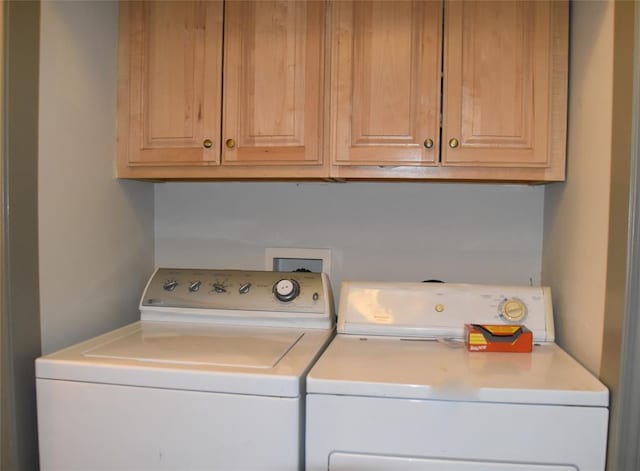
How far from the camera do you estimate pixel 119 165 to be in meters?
1.66

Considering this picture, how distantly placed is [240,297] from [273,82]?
70 centimetres

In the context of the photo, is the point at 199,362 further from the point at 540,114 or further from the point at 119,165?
the point at 540,114

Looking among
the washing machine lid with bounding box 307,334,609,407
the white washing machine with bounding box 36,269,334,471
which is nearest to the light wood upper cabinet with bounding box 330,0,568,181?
the washing machine lid with bounding box 307,334,609,407

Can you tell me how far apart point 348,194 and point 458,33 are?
26.7 inches

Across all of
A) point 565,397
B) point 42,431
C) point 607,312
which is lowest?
point 42,431

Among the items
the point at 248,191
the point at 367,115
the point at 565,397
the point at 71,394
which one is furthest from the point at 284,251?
the point at 565,397

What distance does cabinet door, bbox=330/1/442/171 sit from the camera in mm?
1487

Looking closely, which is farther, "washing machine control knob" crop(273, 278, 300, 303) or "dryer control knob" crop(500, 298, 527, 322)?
"washing machine control knob" crop(273, 278, 300, 303)

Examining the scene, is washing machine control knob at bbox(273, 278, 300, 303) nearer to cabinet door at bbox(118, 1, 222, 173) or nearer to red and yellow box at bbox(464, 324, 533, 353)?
cabinet door at bbox(118, 1, 222, 173)

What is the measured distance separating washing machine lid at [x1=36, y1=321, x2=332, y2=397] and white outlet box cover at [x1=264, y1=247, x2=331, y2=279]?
0.44 m

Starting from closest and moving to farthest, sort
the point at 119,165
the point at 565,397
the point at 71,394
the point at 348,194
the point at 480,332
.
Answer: the point at 565,397, the point at 71,394, the point at 480,332, the point at 119,165, the point at 348,194

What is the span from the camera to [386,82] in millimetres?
1498

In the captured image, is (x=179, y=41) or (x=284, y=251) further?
(x=284, y=251)

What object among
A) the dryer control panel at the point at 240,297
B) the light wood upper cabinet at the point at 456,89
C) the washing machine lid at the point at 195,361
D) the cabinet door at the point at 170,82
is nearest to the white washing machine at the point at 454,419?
the washing machine lid at the point at 195,361
